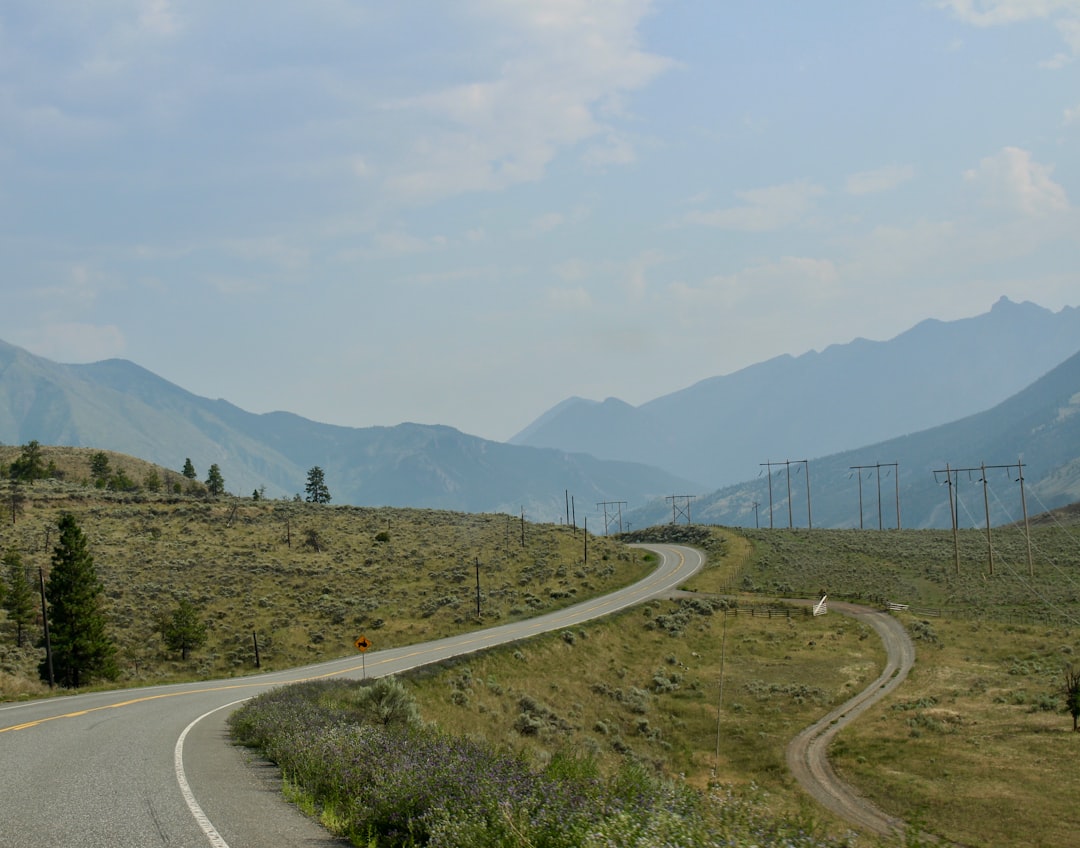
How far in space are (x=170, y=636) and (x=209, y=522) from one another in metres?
42.9

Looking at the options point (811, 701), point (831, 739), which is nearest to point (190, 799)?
point (831, 739)

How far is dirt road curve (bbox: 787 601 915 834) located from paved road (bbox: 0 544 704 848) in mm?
17625

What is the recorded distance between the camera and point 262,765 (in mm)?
14852

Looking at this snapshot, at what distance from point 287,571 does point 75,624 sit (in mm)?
28904

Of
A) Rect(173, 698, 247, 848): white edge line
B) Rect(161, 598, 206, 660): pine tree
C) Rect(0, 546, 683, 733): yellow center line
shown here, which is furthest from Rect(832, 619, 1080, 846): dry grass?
Rect(161, 598, 206, 660): pine tree

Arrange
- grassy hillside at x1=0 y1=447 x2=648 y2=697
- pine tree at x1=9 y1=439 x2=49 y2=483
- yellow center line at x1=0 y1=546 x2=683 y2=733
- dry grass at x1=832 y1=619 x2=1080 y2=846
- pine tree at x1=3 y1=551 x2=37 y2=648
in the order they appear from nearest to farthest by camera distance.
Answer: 1. yellow center line at x1=0 y1=546 x2=683 y2=733
2. dry grass at x1=832 y1=619 x2=1080 y2=846
3. pine tree at x1=3 y1=551 x2=37 y2=648
4. grassy hillside at x1=0 y1=447 x2=648 y2=697
5. pine tree at x1=9 y1=439 x2=49 y2=483

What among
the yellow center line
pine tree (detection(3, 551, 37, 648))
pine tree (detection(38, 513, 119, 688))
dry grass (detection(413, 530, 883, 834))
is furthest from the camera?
pine tree (detection(3, 551, 37, 648))

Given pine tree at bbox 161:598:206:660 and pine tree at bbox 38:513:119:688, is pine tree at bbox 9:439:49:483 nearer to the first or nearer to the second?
pine tree at bbox 161:598:206:660

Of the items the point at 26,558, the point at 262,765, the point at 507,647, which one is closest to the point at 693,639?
the point at 507,647

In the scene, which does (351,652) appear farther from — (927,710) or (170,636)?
(927,710)

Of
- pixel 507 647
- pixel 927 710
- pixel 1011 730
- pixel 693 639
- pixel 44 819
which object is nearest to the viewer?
pixel 44 819

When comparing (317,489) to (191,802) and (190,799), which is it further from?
(191,802)

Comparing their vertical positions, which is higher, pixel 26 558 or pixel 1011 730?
pixel 26 558

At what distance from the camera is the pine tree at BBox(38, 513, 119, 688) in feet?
154
